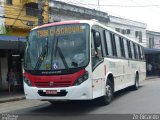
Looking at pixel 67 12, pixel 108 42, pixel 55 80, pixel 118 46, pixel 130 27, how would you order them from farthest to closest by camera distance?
pixel 130 27
pixel 67 12
pixel 118 46
pixel 108 42
pixel 55 80

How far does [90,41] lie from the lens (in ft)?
35.5

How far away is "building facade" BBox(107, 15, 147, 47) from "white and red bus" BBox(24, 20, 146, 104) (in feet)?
96.7

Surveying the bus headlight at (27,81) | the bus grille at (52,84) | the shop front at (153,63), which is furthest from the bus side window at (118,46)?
the shop front at (153,63)

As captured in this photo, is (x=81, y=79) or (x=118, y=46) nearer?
(x=81, y=79)

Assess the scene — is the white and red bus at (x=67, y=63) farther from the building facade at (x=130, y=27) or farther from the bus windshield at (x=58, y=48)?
the building facade at (x=130, y=27)

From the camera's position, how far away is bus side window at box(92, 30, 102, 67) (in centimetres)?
1099

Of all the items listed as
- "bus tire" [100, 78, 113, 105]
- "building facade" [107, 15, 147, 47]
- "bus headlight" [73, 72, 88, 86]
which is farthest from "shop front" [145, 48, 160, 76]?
"bus headlight" [73, 72, 88, 86]

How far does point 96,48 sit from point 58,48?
1.33 metres

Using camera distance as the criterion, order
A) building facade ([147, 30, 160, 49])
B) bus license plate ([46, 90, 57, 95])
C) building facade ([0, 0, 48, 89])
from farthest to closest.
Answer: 1. building facade ([147, 30, 160, 49])
2. building facade ([0, 0, 48, 89])
3. bus license plate ([46, 90, 57, 95])

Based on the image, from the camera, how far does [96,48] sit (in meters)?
11.3

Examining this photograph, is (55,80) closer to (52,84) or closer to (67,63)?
(52,84)

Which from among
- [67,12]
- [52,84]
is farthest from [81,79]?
[67,12]

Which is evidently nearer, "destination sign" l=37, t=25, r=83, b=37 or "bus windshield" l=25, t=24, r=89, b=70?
"bus windshield" l=25, t=24, r=89, b=70

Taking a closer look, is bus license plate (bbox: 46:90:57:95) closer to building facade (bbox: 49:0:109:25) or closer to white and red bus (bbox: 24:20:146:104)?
white and red bus (bbox: 24:20:146:104)
